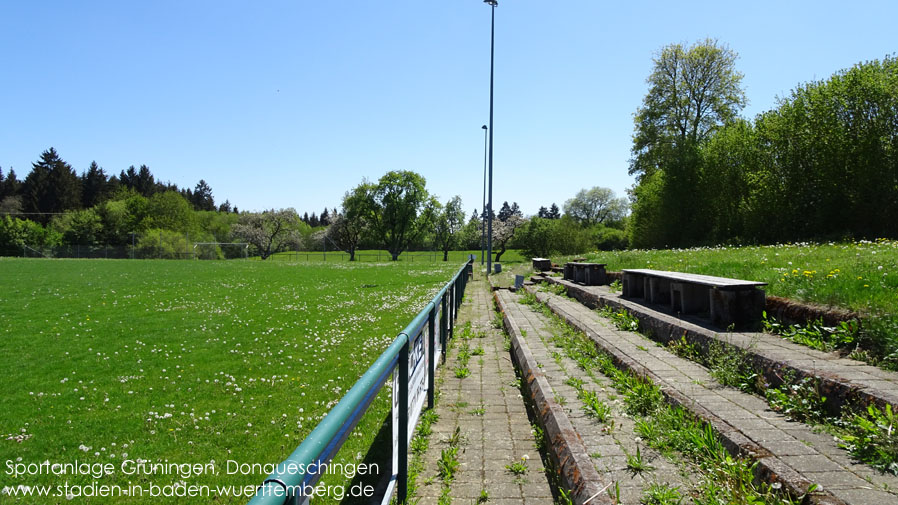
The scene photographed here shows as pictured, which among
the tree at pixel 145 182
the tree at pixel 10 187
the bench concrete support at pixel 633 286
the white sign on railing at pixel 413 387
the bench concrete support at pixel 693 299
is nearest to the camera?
the white sign on railing at pixel 413 387

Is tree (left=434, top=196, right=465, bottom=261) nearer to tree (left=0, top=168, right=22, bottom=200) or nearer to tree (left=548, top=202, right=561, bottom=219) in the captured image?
tree (left=548, top=202, right=561, bottom=219)

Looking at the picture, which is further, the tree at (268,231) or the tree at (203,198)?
the tree at (203,198)

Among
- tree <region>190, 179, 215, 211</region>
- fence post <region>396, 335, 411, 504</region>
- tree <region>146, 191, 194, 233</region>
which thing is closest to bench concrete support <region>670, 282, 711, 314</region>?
fence post <region>396, 335, 411, 504</region>

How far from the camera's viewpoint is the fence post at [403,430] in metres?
2.87

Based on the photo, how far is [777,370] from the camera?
3.56 m

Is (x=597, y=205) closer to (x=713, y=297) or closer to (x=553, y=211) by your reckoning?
(x=553, y=211)

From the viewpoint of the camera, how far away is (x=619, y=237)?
5541 cm

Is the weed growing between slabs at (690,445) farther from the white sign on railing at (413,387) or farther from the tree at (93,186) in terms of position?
the tree at (93,186)

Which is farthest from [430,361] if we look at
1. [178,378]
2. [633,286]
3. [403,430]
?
[633,286]

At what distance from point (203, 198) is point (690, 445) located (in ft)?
456

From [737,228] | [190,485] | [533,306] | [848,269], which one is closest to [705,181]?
[737,228]

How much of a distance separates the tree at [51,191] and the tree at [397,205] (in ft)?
181

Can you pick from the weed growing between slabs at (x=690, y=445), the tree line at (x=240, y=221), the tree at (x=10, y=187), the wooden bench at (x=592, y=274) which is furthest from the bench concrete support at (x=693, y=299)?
the tree at (x=10, y=187)

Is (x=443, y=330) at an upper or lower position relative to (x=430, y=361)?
lower
